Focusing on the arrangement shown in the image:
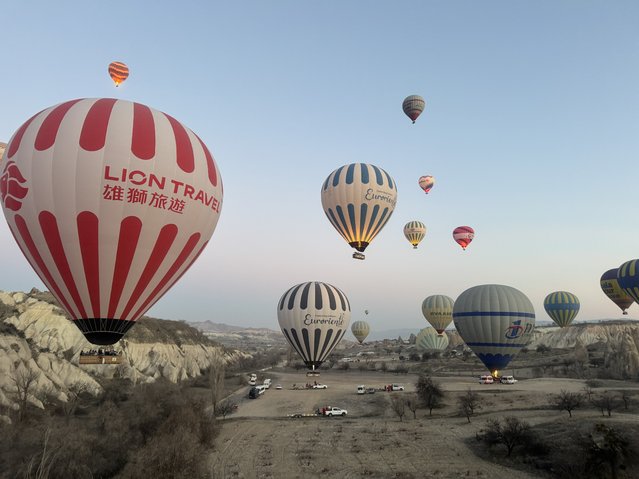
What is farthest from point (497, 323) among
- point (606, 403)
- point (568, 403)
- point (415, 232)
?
point (415, 232)

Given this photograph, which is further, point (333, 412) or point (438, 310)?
point (438, 310)

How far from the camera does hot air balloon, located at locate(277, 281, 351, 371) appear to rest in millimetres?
34719

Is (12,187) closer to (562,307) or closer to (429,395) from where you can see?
(429,395)

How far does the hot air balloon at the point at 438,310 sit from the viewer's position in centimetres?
7119

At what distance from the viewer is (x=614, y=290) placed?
2771 inches

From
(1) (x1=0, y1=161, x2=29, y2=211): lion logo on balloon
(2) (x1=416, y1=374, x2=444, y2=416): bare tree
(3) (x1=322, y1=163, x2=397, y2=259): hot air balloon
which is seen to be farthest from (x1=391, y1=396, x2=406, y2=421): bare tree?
(1) (x1=0, y1=161, x2=29, y2=211): lion logo on balloon

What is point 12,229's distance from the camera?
48.9 ft

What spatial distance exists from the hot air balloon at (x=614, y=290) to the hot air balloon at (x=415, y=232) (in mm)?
35552

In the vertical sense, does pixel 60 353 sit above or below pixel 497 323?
below

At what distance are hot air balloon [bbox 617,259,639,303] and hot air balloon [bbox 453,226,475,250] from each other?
20239 mm

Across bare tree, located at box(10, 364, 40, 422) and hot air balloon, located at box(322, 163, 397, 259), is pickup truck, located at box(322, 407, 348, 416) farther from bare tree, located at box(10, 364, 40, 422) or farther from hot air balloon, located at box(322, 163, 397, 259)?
bare tree, located at box(10, 364, 40, 422)

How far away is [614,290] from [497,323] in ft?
Result: 180

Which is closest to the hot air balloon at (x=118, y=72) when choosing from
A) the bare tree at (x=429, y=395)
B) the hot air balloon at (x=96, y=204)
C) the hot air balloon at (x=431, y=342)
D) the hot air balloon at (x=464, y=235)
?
the hot air balloon at (x=96, y=204)

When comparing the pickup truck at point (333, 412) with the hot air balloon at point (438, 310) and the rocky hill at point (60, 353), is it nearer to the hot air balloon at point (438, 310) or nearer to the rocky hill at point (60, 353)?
the rocky hill at point (60, 353)
